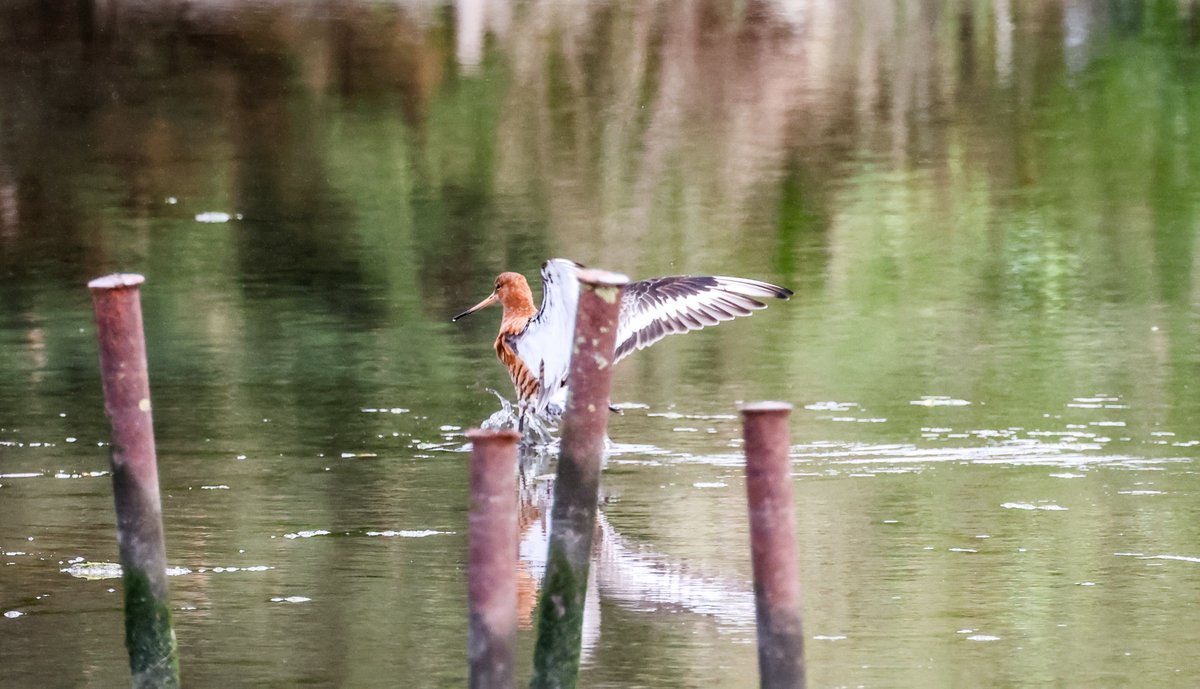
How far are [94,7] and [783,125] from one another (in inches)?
366

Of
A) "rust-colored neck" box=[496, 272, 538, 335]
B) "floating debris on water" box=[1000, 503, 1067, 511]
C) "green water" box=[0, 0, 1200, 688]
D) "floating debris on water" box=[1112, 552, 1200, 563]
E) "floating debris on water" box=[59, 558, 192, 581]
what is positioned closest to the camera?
"green water" box=[0, 0, 1200, 688]

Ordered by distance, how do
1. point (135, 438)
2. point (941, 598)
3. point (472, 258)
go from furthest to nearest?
point (472, 258)
point (941, 598)
point (135, 438)

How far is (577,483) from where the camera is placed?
6.33 meters

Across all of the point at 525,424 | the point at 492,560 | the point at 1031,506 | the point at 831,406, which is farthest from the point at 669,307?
the point at 492,560

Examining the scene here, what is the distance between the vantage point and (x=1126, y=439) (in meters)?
11.3

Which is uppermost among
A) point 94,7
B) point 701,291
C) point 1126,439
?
point 94,7

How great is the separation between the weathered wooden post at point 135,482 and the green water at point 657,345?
23.0 inches

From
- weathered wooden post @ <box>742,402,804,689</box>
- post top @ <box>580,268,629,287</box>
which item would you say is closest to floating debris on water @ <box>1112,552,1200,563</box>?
weathered wooden post @ <box>742,402,804,689</box>

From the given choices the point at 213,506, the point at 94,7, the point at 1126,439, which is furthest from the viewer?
the point at 94,7

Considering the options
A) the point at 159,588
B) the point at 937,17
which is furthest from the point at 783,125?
the point at 159,588

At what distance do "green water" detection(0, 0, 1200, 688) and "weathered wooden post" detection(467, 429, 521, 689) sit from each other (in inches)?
39.8

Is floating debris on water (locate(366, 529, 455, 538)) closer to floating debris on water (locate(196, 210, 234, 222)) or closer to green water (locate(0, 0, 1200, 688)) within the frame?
green water (locate(0, 0, 1200, 688))

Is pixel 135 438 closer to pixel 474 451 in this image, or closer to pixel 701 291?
pixel 474 451

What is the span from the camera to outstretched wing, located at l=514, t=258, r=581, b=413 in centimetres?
1085
